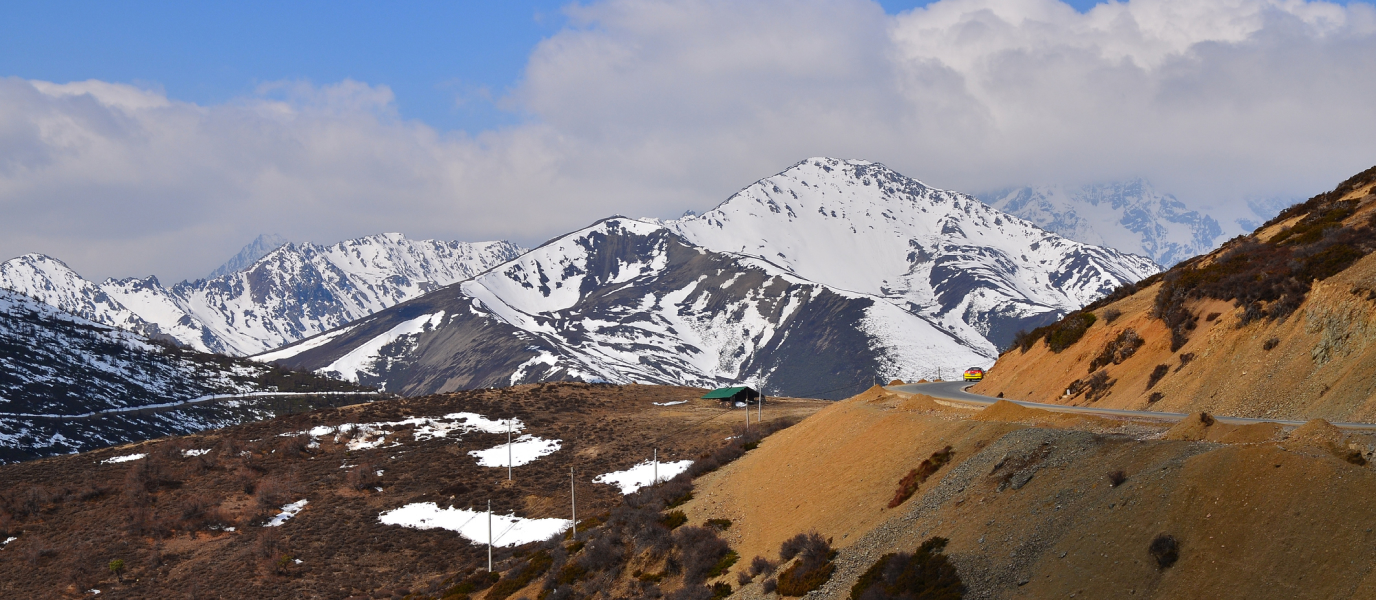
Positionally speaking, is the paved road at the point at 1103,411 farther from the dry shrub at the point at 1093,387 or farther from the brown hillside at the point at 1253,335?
the dry shrub at the point at 1093,387

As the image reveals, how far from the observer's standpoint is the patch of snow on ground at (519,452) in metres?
75.9

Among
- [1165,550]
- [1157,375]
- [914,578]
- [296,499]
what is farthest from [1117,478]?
[296,499]

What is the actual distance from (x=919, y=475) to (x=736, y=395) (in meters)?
65.1

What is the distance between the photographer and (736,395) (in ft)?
306

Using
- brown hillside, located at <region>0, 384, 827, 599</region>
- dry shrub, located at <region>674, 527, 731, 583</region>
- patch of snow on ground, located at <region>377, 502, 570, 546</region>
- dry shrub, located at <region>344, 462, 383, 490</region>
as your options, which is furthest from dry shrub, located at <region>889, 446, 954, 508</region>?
dry shrub, located at <region>344, 462, 383, 490</region>

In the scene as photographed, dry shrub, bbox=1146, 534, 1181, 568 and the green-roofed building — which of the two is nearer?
dry shrub, bbox=1146, 534, 1181, 568

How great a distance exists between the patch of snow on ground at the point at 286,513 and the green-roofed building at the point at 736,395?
41.0 m

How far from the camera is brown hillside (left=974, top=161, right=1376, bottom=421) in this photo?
1098 inches

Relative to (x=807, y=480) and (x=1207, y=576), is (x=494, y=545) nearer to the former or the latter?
(x=807, y=480)

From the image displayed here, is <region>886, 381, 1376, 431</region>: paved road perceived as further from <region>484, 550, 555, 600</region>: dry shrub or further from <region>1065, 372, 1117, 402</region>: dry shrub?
<region>484, 550, 555, 600</region>: dry shrub

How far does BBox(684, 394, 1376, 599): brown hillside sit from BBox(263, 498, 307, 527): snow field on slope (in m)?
44.0

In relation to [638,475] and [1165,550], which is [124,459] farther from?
[1165,550]

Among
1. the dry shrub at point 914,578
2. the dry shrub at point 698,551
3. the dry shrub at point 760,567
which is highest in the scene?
the dry shrub at point 914,578

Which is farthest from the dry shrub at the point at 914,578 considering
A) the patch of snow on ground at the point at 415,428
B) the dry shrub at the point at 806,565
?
the patch of snow on ground at the point at 415,428
